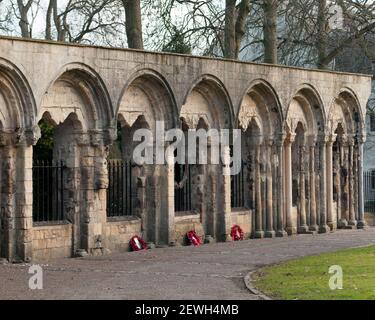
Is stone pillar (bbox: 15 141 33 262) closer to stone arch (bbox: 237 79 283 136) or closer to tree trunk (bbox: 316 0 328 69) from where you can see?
stone arch (bbox: 237 79 283 136)

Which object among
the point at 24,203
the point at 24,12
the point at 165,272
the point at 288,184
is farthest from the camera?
the point at 24,12

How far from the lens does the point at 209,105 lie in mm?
Answer: 29438

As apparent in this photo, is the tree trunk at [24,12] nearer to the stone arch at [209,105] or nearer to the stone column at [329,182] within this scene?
the stone column at [329,182]

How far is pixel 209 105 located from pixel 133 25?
11.7ft

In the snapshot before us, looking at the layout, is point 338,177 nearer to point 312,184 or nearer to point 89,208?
point 312,184

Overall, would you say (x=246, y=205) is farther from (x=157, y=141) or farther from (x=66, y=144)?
(x=66, y=144)

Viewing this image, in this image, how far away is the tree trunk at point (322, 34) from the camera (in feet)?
129

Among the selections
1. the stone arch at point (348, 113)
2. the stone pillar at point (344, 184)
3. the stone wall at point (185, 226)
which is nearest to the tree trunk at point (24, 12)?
the stone arch at point (348, 113)

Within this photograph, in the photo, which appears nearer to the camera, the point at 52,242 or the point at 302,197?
the point at 52,242

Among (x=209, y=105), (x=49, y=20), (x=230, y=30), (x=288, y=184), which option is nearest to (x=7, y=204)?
(x=209, y=105)

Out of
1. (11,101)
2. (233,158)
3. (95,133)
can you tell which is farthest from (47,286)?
(233,158)

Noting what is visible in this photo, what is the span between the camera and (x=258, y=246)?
27.4m
